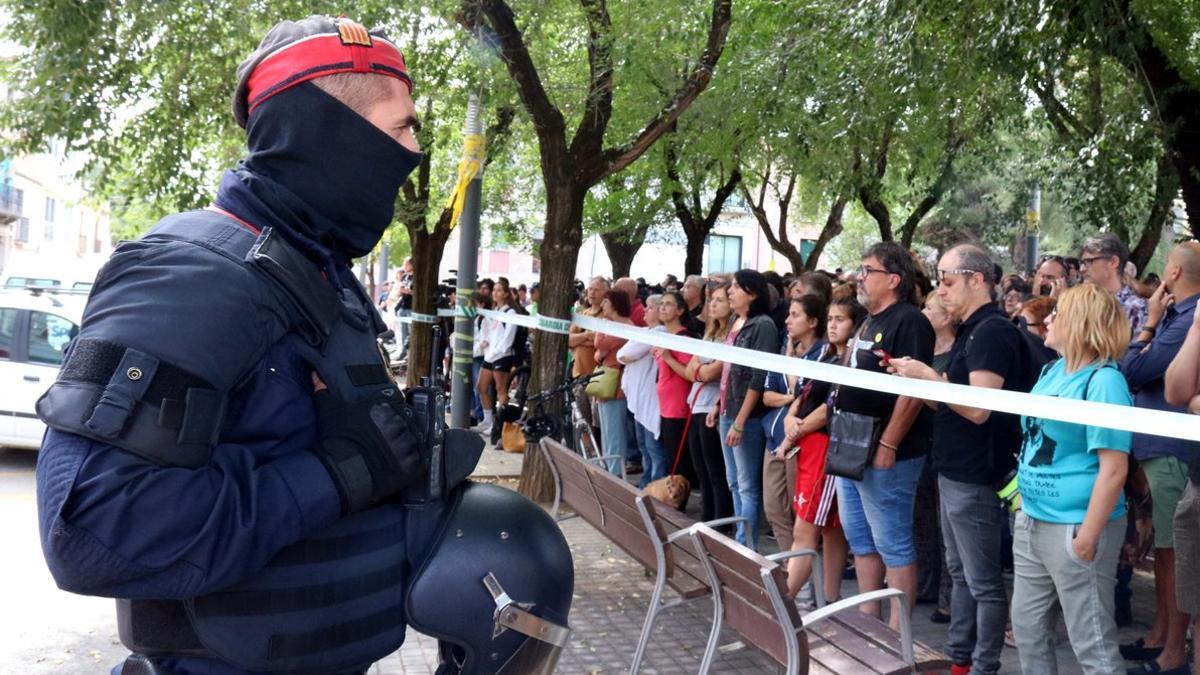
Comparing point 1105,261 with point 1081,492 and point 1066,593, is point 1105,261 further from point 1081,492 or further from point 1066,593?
point 1066,593

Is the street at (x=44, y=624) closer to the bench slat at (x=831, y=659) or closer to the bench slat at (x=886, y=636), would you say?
the bench slat at (x=831, y=659)

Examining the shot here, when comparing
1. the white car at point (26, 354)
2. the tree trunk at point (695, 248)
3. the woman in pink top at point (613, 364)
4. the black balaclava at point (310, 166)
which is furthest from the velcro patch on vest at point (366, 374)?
the tree trunk at point (695, 248)

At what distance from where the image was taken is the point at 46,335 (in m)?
10.6

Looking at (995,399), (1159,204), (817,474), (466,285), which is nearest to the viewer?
(995,399)

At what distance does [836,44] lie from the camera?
8867 mm

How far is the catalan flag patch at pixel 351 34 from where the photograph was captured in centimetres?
190

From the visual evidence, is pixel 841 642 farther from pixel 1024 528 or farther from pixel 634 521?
pixel 634 521

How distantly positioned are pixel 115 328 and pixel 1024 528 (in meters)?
3.81

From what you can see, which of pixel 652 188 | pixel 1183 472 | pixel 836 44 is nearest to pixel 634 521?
pixel 1183 472

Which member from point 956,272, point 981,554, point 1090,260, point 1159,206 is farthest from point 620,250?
point 981,554

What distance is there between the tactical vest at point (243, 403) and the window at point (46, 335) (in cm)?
986

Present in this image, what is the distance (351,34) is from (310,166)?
249mm

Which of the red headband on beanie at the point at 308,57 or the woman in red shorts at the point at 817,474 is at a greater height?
the red headband on beanie at the point at 308,57

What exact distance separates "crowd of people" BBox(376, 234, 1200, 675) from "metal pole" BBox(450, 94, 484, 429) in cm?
167
